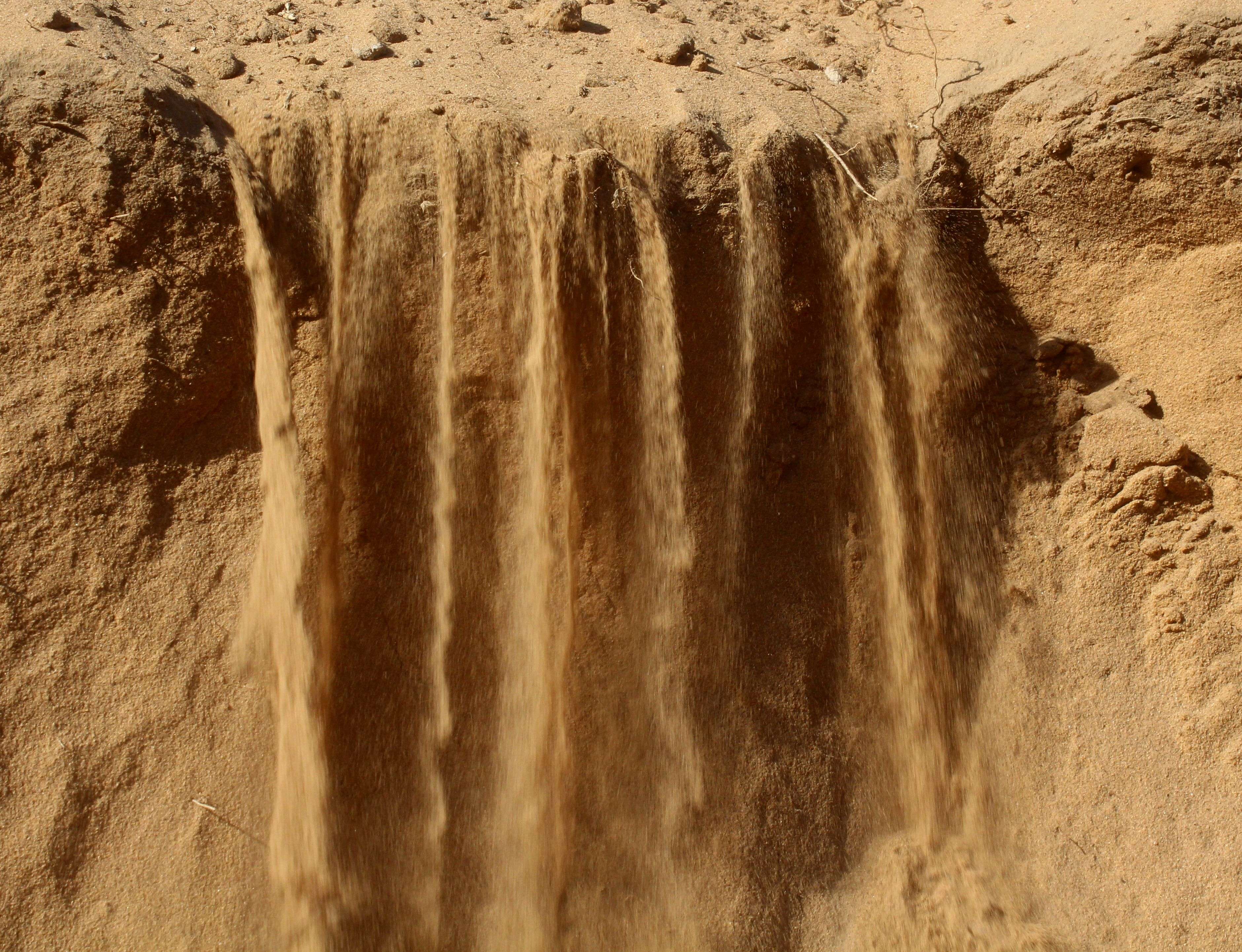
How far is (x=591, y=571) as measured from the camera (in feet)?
9.52

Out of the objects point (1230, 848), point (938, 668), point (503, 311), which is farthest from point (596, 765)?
point (1230, 848)

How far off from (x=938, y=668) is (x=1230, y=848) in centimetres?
98

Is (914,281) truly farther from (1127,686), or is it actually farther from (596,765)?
(596,765)

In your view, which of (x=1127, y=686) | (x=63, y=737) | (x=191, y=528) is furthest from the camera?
(x=1127, y=686)

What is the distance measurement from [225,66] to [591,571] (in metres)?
1.87

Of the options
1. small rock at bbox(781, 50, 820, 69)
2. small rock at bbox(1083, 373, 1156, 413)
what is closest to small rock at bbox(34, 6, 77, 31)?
small rock at bbox(781, 50, 820, 69)

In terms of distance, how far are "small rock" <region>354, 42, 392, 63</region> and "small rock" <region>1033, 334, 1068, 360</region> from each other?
237 cm

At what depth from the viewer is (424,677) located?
2746 mm

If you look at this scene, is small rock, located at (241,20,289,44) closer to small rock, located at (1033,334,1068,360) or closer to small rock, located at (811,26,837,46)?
small rock, located at (811,26,837,46)

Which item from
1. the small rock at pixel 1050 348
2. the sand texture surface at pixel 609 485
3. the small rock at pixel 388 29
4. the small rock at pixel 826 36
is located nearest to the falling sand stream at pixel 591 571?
the sand texture surface at pixel 609 485

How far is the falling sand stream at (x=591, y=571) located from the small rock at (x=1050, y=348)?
0.64m

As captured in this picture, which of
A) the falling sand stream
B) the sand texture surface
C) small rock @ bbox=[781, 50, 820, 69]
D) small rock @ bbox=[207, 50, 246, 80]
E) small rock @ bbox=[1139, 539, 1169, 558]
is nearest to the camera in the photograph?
the sand texture surface

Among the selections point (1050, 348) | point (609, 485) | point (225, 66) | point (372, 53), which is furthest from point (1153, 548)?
point (225, 66)

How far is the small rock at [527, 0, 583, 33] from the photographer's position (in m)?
3.36
